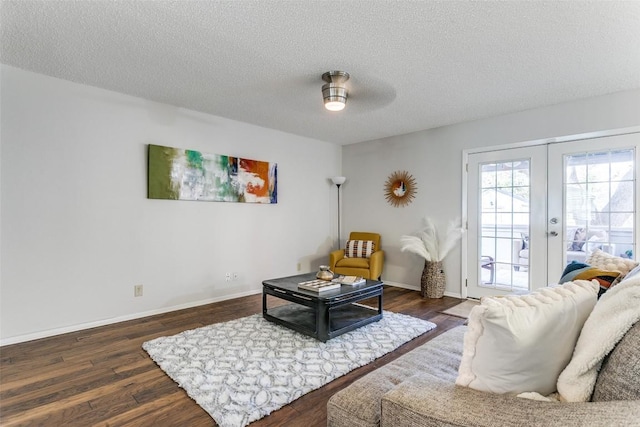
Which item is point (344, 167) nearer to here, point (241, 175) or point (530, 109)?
point (241, 175)

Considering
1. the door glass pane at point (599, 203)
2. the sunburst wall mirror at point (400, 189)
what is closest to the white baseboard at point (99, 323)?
the sunburst wall mirror at point (400, 189)

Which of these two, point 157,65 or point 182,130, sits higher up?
point 157,65

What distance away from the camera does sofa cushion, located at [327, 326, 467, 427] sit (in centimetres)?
112

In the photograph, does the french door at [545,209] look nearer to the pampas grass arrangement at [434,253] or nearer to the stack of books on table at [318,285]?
the pampas grass arrangement at [434,253]

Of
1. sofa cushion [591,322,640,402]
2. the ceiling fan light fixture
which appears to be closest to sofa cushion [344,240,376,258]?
the ceiling fan light fixture

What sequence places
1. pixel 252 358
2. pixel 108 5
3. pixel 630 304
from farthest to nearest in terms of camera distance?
pixel 252 358 → pixel 108 5 → pixel 630 304

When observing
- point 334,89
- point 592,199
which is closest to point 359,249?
point 334,89

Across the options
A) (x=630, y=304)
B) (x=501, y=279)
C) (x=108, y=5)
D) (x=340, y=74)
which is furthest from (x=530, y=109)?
(x=108, y=5)

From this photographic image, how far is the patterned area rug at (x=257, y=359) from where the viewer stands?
1.95m

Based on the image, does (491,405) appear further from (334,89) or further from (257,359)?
(334,89)

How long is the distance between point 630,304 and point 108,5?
2.82m

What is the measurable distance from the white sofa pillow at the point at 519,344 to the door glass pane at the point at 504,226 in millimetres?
3302

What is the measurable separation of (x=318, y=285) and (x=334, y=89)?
5.89 feet

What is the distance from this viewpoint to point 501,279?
411 centimetres
